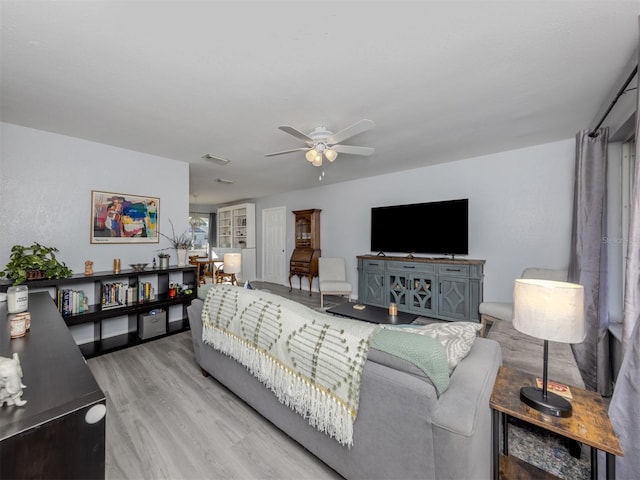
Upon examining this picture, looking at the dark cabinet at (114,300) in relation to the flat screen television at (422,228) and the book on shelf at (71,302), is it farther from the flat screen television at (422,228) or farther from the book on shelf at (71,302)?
the flat screen television at (422,228)

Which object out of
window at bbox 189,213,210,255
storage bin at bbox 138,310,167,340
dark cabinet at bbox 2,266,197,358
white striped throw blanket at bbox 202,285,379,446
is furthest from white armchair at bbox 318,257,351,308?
window at bbox 189,213,210,255

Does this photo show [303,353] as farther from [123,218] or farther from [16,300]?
[123,218]

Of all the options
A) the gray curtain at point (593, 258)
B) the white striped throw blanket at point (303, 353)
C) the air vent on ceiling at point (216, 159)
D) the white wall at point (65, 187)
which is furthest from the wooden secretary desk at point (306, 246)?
the gray curtain at point (593, 258)

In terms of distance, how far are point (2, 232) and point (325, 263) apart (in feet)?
13.4

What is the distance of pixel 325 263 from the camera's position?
16.4 feet

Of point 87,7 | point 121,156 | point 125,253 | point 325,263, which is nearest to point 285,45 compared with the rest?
point 87,7

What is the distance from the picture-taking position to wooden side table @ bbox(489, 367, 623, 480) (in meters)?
0.96

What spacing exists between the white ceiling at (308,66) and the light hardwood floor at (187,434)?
2361 mm

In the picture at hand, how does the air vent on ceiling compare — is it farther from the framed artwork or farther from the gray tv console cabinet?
the gray tv console cabinet

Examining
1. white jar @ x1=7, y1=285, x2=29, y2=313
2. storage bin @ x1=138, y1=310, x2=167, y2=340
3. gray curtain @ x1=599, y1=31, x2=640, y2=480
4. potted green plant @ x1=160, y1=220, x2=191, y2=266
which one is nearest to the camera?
gray curtain @ x1=599, y1=31, x2=640, y2=480

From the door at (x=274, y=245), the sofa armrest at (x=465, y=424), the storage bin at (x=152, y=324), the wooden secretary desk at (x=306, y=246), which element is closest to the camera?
the sofa armrest at (x=465, y=424)

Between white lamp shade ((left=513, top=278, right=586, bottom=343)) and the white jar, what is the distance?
263cm

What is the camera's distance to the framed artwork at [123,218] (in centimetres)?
315

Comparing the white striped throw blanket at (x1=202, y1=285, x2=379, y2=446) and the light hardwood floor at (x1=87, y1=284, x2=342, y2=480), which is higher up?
the white striped throw blanket at (x1=202, y1=285, x2=379, y2=446)
